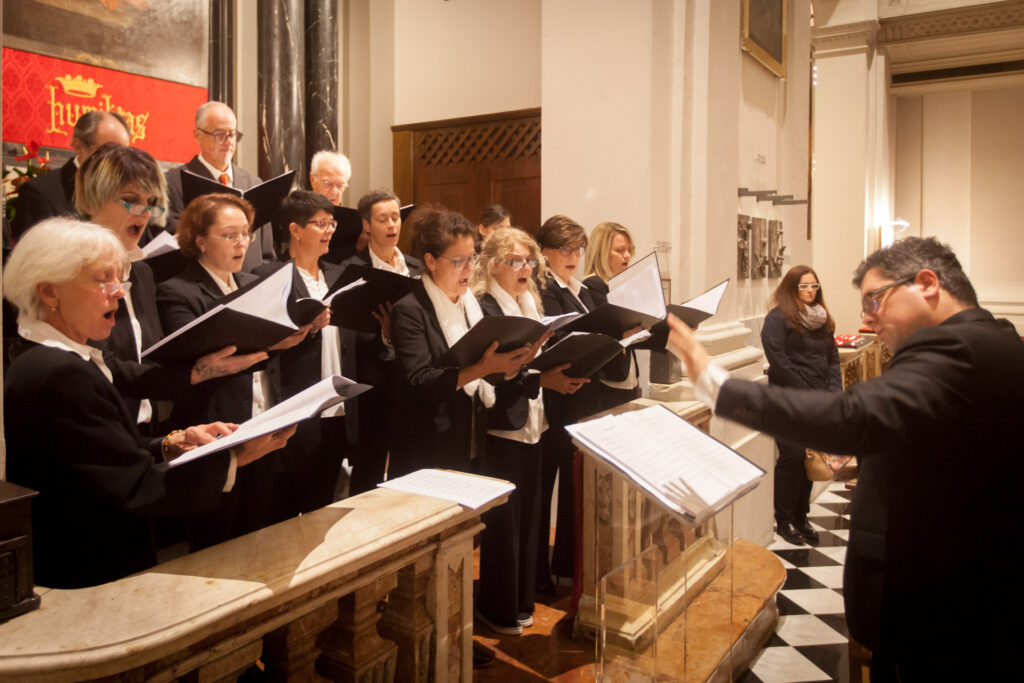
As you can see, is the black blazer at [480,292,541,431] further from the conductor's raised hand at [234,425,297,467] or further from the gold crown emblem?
the gold crown emblem

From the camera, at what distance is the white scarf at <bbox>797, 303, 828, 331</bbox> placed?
4926mm

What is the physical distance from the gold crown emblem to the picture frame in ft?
13.6

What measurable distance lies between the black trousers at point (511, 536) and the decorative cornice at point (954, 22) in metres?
9.56

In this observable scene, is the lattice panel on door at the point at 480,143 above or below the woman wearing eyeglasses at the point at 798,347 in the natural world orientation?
above

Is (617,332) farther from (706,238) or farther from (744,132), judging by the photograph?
(744,132)

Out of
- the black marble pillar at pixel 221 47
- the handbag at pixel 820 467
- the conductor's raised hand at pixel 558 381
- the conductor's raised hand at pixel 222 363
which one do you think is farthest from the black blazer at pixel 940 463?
the black marble pillar at pixel 221 47

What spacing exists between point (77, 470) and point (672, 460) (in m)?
1.37

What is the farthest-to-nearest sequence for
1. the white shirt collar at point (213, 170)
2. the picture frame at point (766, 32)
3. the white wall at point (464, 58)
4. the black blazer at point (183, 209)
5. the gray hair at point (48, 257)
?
the white wall at point (464, 58), the picture frame at point (766, 32), the white shirt collar at point (213, 170), the black blazer at point (183, 209), the gray hair at point (48, 257)

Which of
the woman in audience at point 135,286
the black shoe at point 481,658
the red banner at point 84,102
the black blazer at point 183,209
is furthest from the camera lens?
the red banner at point 84,102

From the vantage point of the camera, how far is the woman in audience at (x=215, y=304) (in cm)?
243

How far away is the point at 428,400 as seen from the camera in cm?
290

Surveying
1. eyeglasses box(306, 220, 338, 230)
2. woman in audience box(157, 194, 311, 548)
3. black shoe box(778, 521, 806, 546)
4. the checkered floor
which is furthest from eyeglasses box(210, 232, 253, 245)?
black shoe box(778, 521, 806, 546)

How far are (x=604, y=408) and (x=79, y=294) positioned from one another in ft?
8.14

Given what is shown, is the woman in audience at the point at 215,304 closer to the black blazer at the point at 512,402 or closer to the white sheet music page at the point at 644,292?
the black blazer at the point at 512,402
